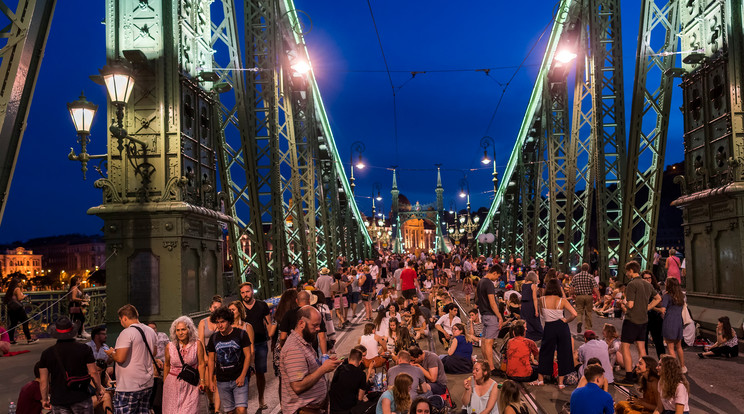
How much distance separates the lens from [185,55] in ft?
35.3

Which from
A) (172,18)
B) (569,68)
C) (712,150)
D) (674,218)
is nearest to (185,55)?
(172,18)

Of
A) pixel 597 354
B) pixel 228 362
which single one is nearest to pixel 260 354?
pixel 228 362

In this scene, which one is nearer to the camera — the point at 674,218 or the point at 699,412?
the point at 699,412

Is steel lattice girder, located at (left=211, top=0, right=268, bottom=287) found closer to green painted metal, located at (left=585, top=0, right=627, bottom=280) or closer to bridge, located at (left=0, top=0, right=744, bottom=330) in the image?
bridge, located at (left=0, top=0, right=744, bottom=330)

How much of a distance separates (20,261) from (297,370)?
5435 inches

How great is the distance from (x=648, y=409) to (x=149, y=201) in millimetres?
7622

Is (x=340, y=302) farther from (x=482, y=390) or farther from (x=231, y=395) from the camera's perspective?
(x=231, y=395)

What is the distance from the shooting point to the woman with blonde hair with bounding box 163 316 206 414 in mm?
6480

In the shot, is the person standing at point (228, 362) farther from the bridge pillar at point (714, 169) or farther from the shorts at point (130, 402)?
the bridge pillar at point (714, 169)

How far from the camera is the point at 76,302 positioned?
46.8 ft

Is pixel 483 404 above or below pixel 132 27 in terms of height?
below

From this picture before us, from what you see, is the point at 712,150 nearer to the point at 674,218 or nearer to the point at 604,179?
the point at 604,179

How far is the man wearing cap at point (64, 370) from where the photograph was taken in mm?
6223

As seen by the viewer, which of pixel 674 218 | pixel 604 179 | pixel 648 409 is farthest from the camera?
pixel 674 218
